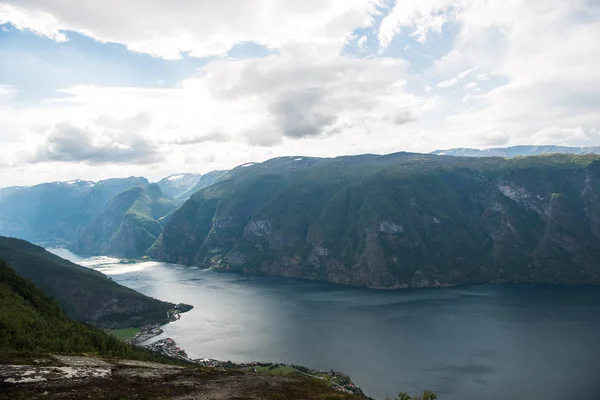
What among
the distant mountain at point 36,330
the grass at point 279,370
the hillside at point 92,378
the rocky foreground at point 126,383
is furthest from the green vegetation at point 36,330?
the grass at point 279,370

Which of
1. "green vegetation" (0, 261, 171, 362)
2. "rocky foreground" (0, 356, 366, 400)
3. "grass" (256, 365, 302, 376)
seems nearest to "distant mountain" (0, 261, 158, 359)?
"green vegetation" (0, 261, 171, 362)

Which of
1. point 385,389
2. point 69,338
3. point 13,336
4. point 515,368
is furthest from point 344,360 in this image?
point 13,336

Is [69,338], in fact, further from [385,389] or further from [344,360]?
[344,360]

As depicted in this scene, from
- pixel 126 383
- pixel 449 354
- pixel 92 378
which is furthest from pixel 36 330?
pixel 449 354

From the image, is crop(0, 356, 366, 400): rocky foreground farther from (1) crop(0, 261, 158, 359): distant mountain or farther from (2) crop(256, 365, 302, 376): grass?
(2) crop(256, 365, 302, 376): grass

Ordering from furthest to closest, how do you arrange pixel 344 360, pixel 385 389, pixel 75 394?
1. pixel 344 360
2. pixel 385 389
3. pixel 75 394
